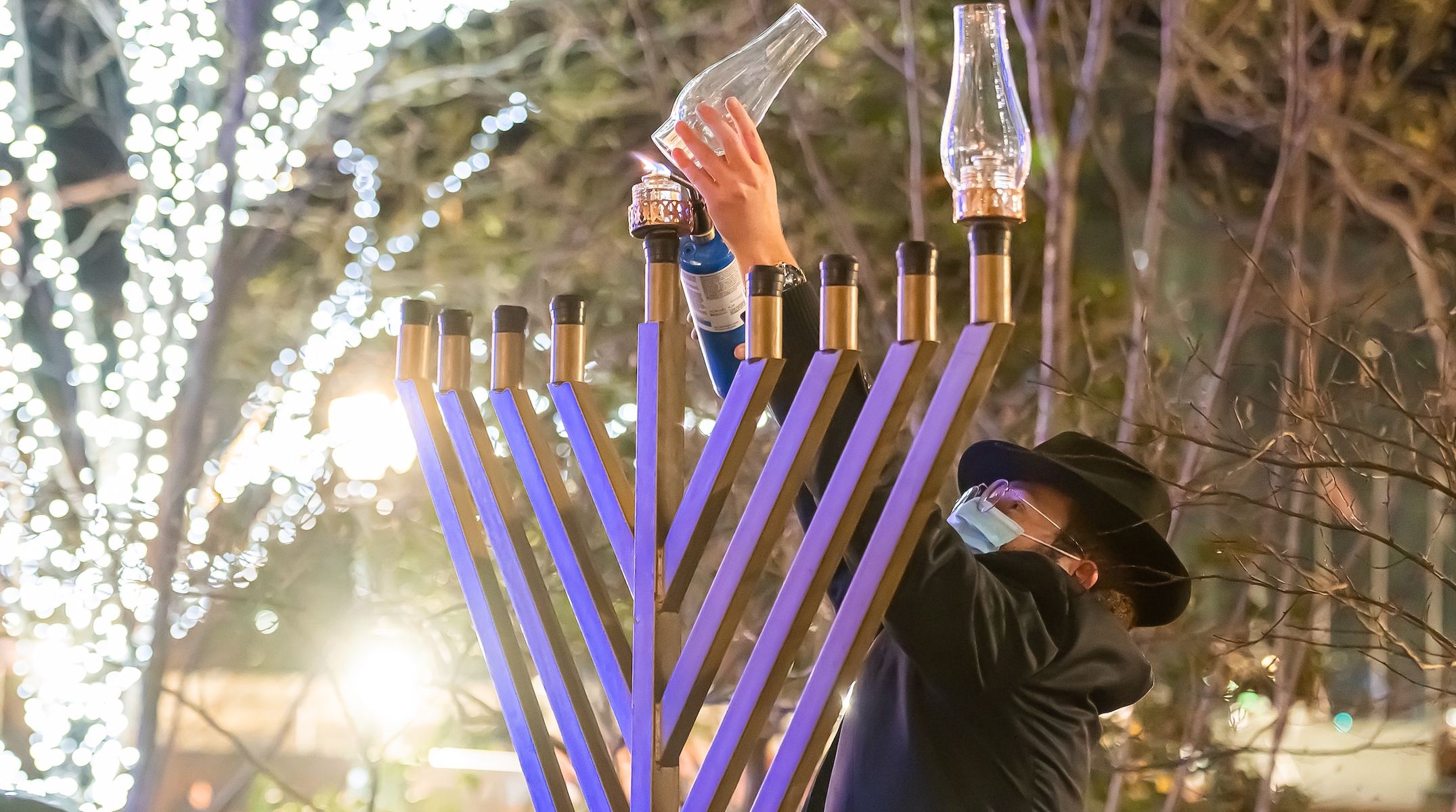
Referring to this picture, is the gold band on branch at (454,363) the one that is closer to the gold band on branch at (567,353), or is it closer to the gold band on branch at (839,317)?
the gold band on branch at (567,353)

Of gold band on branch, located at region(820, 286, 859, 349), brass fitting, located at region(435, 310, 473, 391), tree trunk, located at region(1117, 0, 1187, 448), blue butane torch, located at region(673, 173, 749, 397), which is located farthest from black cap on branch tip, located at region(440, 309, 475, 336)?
tree trunk, located at region(1117, 0, 1187, 448)

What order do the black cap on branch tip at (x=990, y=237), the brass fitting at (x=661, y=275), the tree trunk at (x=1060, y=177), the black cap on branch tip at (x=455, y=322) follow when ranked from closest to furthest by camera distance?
the black cap on branch tip at (x=990, y=237)
the brass fitting at (x=661, y=275)
the black cap on branch tip at (x=455, y=322)
the tree trunk at (x=1060, y=177)

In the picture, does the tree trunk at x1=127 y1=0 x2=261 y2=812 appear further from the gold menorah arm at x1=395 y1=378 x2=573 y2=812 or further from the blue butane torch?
the blue butane torch

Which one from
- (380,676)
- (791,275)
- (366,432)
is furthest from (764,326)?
(380,676)

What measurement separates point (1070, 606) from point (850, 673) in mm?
425

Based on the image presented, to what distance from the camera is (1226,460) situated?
11.1 feet

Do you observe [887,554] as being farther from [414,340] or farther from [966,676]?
[414,340]

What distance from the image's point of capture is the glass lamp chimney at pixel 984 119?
1.21 metres

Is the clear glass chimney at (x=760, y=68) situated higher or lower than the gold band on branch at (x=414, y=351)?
higher

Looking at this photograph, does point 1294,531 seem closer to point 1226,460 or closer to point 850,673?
point 1226,460

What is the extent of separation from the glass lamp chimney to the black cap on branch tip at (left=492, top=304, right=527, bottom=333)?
514 mm

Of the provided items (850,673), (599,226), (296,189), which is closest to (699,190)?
(850,673)

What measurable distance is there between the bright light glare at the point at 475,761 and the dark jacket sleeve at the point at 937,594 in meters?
4.11

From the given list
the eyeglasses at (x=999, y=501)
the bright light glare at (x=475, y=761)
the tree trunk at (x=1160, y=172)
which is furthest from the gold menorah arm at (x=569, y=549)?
the bright light glare at (x=475, y=761)
